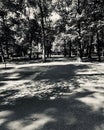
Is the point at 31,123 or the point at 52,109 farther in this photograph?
the point at 52,109

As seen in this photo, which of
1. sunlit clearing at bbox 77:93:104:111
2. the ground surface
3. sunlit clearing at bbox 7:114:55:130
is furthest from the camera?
sunlit clearing at bbox 77:93:104:111

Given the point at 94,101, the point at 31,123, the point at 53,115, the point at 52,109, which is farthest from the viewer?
the point at 94,101

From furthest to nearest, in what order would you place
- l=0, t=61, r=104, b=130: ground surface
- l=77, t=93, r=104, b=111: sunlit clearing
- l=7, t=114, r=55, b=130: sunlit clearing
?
l=77, t=93, r=104, b=111: sunlit clearing → l=0, t=61, r=104, b=130: ground surface → l=7, t=114, r=55, b=130: sunlit clearing

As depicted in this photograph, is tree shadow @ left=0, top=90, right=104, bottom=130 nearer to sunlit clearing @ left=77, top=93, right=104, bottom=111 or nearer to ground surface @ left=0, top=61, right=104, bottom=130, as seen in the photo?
ground surface @ left=0, top=61, right=104, bottom=130

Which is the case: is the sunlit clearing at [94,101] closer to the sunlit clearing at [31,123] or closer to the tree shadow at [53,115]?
the tree shadow at [53,115]

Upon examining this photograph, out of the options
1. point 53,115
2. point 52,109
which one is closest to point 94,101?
point 52,109

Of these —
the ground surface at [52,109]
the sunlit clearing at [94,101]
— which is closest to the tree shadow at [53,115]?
the ground surface at [52,109]

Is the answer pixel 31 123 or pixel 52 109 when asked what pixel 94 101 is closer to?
pixel 52 109

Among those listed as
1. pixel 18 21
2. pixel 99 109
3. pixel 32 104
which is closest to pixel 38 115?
pixel 32 104

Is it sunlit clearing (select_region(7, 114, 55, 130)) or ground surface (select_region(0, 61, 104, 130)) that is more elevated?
sunlit clearing (select_region(7, 114, 55, 130))

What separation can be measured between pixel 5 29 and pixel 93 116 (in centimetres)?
3595

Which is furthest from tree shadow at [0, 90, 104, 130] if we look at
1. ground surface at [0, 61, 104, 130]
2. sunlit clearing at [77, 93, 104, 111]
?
sunlit clearing at [77, 93, 104, 111]

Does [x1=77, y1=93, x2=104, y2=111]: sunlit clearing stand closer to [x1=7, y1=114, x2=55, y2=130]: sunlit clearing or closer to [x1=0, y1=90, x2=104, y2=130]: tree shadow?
[x1=0, y1=90, x2=104, y2=130]: tree shadow

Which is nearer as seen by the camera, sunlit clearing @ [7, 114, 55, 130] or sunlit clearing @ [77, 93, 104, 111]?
sunlit clearing @ [7, 114, 55, 130]
